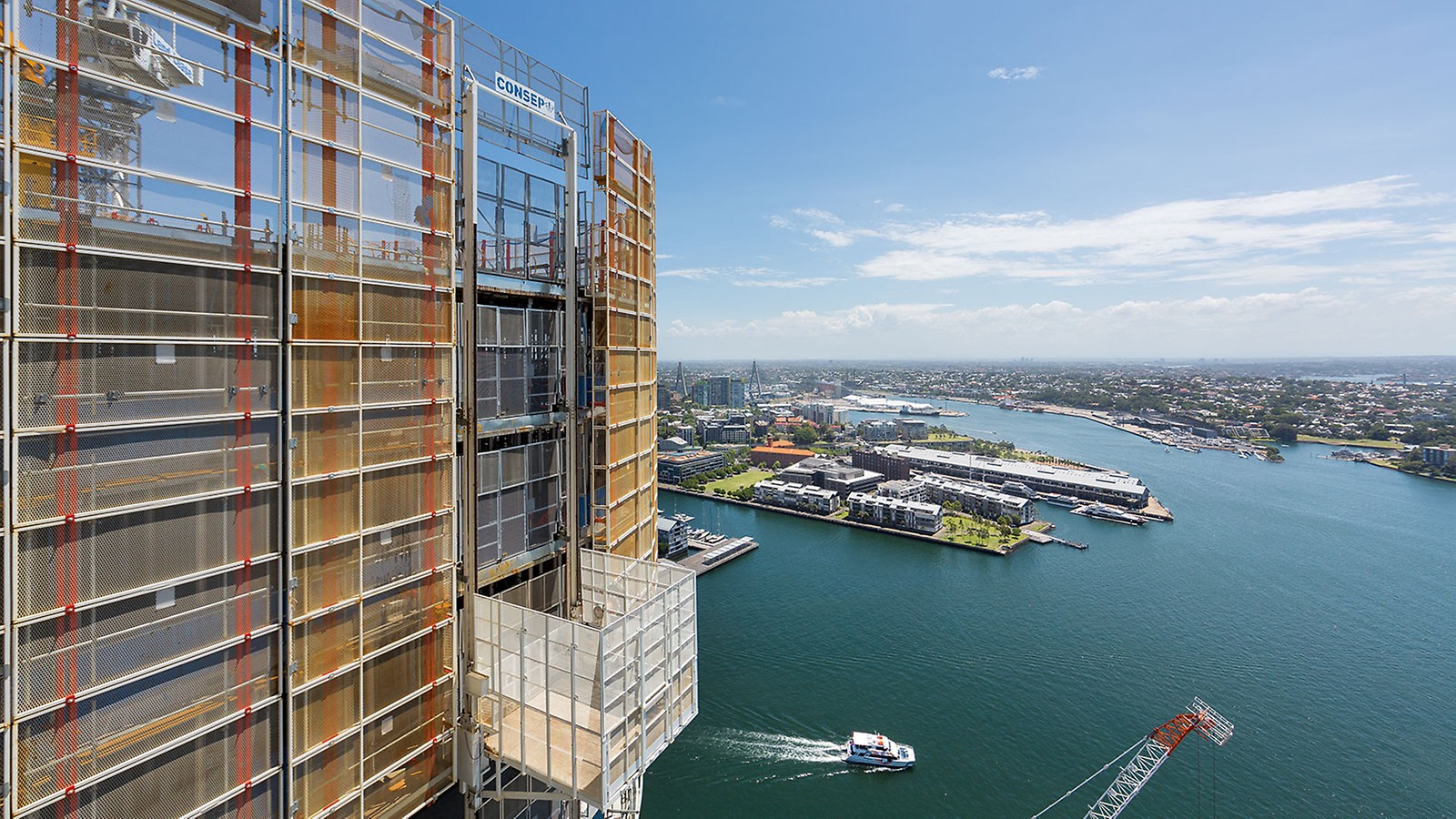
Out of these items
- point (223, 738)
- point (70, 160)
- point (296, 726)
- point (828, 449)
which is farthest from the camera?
point (828, 449)

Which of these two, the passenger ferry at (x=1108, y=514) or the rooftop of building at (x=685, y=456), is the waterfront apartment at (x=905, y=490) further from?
the rooftop of building at (x=685, y=456)

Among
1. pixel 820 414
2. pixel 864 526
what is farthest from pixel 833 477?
pixel 820 414

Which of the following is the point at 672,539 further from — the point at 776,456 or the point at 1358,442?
the point at 1358,442

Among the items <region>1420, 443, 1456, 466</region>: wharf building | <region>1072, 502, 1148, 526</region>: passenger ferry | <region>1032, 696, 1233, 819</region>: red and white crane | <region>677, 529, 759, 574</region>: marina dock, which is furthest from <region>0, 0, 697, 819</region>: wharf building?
<region>1420, 443, 1456, 466</region>: wharf building

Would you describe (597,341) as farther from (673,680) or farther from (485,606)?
(673,680)

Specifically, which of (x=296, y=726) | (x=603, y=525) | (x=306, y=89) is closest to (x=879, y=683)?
(x=603, y=525)

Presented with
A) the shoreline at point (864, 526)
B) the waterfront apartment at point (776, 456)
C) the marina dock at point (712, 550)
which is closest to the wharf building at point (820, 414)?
the waterfront apartment at point (776, 456)

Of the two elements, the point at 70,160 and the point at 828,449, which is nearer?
the point at 70,160
